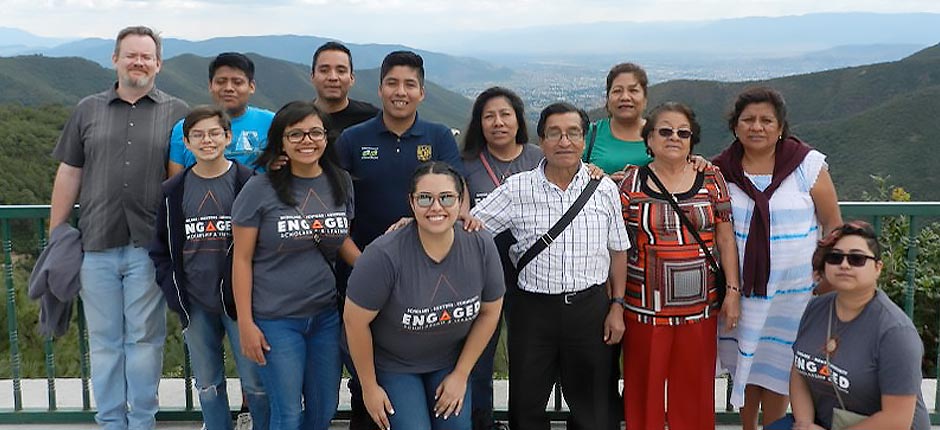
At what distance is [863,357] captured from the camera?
2832mm

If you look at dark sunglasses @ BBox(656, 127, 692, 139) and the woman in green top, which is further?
the woman in green top

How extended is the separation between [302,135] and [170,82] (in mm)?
96274

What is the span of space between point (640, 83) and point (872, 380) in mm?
1855

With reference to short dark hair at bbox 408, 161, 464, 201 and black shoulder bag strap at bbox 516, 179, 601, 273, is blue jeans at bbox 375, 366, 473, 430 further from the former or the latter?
short dark hair at bbox 408, 161, 464, 201

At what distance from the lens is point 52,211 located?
3.59 m

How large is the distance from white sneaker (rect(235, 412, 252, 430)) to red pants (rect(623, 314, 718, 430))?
1888 mm

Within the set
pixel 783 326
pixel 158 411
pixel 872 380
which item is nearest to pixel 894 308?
pixel 872 380

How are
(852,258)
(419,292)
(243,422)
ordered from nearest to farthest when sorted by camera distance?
(852,258), (419,292), (243,422)

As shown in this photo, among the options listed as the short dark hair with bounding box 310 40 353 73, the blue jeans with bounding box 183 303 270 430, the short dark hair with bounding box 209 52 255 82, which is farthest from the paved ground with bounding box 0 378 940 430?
the short dark hair with bounding box 310 40 353 73

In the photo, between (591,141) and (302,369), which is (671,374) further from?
(302,369)

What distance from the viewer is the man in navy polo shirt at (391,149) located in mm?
3660

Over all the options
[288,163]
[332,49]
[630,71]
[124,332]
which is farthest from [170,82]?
[288,163]

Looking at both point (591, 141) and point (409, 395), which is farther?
point (591, 141)

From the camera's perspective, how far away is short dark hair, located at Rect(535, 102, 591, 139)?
3.28 metres
